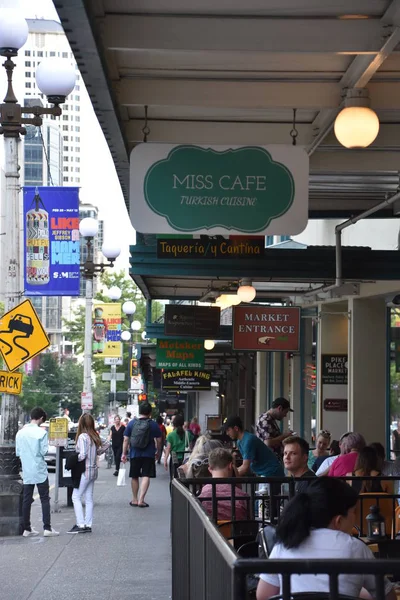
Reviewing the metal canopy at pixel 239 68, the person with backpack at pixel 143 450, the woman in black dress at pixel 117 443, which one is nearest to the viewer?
the metal canopy at pixel 239 68

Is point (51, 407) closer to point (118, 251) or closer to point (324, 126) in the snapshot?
point (118, 251)

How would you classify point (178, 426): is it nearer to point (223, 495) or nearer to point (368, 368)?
point (368, 368)

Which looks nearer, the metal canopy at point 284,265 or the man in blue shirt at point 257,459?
the man in blue shirt at point 257,459

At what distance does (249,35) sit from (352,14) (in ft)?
2.32

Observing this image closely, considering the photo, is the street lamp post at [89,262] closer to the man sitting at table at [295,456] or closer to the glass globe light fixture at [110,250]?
the glass globe light fixture at [110,250]

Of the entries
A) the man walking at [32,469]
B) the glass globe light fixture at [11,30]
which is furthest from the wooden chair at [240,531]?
the glass globe light fixture at [11,30]

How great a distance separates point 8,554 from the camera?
12.8 metres

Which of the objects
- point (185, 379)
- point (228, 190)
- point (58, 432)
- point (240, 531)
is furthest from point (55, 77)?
point (185, 379)

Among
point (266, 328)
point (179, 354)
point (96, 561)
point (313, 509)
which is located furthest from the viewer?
point (179, 354)

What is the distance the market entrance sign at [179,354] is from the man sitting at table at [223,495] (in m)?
17.1

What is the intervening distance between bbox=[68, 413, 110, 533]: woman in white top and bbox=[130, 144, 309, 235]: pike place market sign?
6.68 meters

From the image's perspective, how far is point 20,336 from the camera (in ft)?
47.1

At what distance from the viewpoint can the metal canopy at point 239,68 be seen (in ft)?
22.6

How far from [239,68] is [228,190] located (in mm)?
1096
